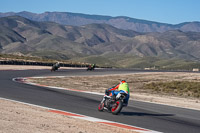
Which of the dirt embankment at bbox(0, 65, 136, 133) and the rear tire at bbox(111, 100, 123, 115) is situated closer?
the dirt embankment at bbox(0, 65, 136, 133)

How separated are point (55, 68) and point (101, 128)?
3798 centimetres

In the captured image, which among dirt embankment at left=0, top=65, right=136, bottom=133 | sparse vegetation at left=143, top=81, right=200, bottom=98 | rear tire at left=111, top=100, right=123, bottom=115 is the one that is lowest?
sparse vegetation at left=143, top=81, right=200, bottom=98

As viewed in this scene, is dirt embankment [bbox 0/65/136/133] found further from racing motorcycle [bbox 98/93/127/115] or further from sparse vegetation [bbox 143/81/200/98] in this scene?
sparse vegetation [bbox 143/81/200/98]

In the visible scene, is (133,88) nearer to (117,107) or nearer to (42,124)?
(117,107)

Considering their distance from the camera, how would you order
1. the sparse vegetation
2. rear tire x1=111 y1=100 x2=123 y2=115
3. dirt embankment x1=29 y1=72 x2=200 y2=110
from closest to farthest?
rear tire x1=111 y1=100 x2=123 y2=115 → dirt embankment x1=29 y1=72 x2=200 y2=110 → the sparse vegetation

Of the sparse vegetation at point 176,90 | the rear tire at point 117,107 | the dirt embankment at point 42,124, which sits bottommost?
the sparse vegetation at point 176,90

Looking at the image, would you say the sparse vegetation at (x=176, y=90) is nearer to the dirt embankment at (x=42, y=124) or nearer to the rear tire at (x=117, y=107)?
the rear tire at (x=117, y=107)

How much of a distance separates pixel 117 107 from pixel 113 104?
0.40 metres

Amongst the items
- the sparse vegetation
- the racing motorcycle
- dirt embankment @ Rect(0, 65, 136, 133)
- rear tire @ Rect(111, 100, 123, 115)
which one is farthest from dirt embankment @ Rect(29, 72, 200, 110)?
dirt embankment @ Rect(0, 65, 136, 133)

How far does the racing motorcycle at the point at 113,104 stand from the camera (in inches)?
497

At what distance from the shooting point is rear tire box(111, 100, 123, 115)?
1258cm

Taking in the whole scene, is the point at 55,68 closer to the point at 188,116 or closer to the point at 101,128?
the point at 188,116

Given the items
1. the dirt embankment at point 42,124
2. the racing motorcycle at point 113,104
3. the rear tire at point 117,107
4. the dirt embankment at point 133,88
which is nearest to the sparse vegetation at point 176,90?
the dirt embankment at point 133,88

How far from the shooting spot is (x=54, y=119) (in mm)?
10609
